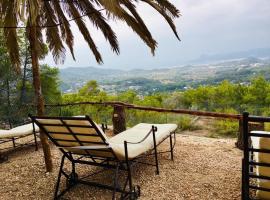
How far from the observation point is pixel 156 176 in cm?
391

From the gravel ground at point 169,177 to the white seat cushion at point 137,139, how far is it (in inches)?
16.6

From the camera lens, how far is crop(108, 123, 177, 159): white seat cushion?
3.30 metres

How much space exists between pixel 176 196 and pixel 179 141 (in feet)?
7.23

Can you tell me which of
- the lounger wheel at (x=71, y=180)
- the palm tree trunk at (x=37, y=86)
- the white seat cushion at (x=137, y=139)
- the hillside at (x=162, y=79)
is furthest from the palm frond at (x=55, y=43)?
the hillside at (x=162, y=79)

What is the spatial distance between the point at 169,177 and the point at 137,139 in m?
0.60

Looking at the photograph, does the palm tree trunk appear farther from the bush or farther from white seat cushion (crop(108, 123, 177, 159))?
the bush

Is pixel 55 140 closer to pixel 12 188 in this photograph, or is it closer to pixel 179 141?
pixel 12 188

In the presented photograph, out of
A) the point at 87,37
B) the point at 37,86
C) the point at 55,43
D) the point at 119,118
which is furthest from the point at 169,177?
the point at 55,43

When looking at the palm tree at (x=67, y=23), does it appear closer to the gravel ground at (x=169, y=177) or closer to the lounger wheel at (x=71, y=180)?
the gravel ground at (x=169, y=177)

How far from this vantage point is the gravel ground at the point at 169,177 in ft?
11.4

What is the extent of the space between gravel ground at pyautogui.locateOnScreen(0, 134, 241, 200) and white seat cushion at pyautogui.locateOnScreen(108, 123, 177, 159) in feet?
1.38

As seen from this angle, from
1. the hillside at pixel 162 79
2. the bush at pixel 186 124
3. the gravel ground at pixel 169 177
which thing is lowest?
the hillside at pixel 162 79

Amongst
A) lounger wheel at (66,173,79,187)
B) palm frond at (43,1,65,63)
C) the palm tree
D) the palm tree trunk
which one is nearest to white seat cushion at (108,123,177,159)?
lounger wheel at (66,173,79,187)

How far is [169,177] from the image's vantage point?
3877 millimetres
